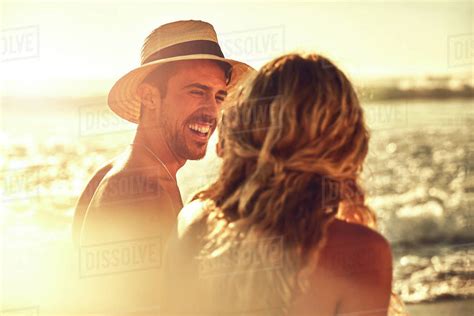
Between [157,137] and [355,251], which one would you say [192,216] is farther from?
[157,137]

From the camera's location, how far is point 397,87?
447cm

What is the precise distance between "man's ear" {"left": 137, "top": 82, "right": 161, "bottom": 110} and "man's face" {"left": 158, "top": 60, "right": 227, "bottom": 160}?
0.03 m

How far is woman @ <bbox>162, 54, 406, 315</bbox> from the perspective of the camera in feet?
5.72

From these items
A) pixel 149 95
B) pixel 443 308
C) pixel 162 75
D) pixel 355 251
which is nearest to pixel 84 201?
pixel 149 95

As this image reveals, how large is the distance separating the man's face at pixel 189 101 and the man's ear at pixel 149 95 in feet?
0.10

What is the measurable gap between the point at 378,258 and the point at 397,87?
2933mm

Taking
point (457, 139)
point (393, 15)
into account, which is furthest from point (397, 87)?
point (457, 139)

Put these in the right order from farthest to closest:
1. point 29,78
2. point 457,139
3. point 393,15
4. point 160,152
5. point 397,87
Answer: point 457,139 → point 397,87 → point 393,15 → point 29,78 → point 160,152

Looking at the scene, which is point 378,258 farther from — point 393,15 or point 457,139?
point 457,139

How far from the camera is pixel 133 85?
2912 mm

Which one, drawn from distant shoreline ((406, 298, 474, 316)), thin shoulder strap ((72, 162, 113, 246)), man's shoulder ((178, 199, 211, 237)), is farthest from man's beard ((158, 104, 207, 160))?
distant shoreline ((406, 298, 474, 316))

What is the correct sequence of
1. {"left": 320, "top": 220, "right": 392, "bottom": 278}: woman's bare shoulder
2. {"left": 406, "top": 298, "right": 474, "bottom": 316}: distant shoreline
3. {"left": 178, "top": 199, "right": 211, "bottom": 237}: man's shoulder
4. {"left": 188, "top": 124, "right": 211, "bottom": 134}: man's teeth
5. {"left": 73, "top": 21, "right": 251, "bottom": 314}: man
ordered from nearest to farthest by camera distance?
1. {"left": 320, "top": 220, "right": 392, "bottom": 278}: woman's bare shoulder
2. {"left": 178, "top": 199, "right": 211, "bottom": 237}: man's shoulder
3. {"left": 73, "top": 21, "right": 251, "bottom": 314}: man
4. {"left": 188, "top": 124, "right": 211, "bottom": 134}: man's teeth
5. {"left": 406, "top": 298, "right": 474, "bottom": 316}: distant shoreline

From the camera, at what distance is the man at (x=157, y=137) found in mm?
2766

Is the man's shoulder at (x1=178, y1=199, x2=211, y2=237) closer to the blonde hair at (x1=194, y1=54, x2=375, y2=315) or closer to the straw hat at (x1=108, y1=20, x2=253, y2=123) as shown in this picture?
the blonde hair at (x1=194, y1=54, x2=375, y2=315)
